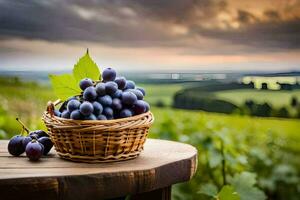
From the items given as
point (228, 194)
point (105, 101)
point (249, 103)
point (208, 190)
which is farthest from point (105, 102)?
point (249, 103)

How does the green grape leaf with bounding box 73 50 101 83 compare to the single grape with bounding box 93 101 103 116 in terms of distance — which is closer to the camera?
the single grape with bounding box 93 101 103 116

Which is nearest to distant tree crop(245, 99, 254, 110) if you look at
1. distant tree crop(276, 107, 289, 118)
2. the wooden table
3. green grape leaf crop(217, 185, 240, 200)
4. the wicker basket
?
distant tree crop(276, 107, 289, 118)

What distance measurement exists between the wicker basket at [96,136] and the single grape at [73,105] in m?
0.04

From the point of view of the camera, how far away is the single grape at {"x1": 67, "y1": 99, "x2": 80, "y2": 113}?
156cm

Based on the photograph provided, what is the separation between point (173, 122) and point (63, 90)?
3.66ft

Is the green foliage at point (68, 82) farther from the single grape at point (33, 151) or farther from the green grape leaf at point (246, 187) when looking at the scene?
the green grape leaf at point (246, 187)

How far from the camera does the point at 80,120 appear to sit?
1533 millimetres

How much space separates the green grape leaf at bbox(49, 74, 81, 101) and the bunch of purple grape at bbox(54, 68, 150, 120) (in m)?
0.02

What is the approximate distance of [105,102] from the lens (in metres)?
1.57

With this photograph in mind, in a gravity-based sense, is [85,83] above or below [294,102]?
above

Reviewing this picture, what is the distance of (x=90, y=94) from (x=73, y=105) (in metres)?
0.06

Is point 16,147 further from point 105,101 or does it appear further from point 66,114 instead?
point 105,101

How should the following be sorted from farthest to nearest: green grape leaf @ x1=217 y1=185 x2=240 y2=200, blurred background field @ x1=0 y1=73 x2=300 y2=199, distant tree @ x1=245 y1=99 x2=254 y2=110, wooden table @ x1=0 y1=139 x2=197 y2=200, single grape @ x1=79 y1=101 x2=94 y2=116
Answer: distant tree @ x1=245 y1=99 x2=254 y2=110, blurred background field @ x1=0 y1=73 x2=300 y2=199, green grape leaf @ x1=217 y1=185 x2=240 y2=200, single grape @ x1=79 y1=101 x2=94 y2=116, wooden table @ x1=0 y1=139 x2=197 y2=200

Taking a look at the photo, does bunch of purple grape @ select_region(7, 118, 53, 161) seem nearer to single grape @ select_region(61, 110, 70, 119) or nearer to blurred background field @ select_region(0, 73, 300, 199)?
single grape @ select_region(61, 110, 70, 119)
